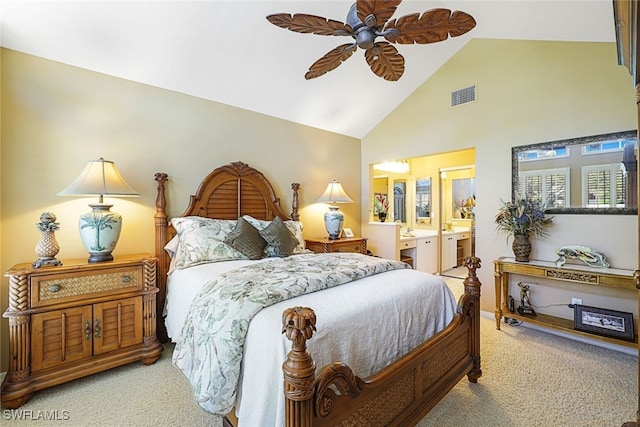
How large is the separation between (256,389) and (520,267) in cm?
299

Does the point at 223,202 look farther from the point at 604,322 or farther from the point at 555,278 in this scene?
the point at 604,322

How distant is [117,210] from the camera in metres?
2.82

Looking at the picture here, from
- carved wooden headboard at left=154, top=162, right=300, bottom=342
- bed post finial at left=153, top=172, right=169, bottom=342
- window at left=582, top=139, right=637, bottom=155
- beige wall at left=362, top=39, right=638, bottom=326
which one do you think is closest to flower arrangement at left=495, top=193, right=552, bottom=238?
beige wall at left=362, top=39, right=638, bottom=326

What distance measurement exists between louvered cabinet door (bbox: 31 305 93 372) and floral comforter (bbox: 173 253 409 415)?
1.04 m

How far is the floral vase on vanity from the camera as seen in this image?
310cm

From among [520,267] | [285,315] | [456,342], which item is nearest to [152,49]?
[285,315]

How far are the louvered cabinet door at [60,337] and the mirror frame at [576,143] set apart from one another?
14.2 feet

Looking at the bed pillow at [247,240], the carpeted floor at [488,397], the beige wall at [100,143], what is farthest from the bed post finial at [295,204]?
the carpeted floor at [488,397]

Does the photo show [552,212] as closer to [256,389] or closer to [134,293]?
[256,389]

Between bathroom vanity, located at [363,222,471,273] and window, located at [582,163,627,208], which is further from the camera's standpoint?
bathroom vanity, located at [363,222,471,273]

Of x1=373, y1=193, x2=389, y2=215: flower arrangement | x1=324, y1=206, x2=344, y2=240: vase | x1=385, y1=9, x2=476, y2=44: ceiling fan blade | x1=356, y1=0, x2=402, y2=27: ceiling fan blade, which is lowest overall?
x1=324, y1=206, x2=344, y2=240: vase

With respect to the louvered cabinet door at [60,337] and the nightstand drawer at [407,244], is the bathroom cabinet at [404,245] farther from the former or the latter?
the louvered cabinet door at [60,337]

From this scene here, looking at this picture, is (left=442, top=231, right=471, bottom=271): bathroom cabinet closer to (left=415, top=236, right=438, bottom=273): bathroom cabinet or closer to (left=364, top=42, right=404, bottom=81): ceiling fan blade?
(left=415, top=236, right=438, bottom=273): bathroom cabinet

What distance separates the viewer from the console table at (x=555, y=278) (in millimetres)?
2523
